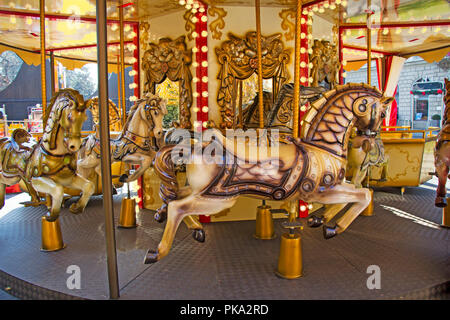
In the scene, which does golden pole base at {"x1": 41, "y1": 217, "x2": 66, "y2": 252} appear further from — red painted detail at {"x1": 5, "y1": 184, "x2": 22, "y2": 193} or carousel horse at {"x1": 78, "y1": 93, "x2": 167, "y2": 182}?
red painted detail at {"x1": 5, "y1": 184, "x2": 22, "y2": 193}

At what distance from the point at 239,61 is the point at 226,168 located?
239 cm

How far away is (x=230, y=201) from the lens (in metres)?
2.39

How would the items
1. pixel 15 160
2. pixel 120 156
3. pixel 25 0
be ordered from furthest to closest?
pixel 25 0
pixel 120 156
pixel 15 160

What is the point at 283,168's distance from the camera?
2330 millimetres

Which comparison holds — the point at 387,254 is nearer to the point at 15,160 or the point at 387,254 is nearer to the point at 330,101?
the point at 330,101

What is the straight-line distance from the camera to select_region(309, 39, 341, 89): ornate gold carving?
4555mm

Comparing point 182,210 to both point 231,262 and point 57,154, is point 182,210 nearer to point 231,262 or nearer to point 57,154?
point 231,262

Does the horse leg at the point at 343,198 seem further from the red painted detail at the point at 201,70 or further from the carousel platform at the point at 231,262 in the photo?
the red painted detail at the point at 201,70

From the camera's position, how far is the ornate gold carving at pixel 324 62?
14.9 feet

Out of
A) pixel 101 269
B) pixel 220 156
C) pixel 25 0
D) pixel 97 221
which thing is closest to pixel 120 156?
pixel 97 221

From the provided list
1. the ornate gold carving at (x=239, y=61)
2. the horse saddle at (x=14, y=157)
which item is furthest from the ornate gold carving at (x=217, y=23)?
the horse saddle at (x=14, y=157)

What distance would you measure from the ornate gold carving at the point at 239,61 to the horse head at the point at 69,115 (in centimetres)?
190

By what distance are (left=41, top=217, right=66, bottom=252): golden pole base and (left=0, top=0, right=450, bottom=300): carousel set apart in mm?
12
